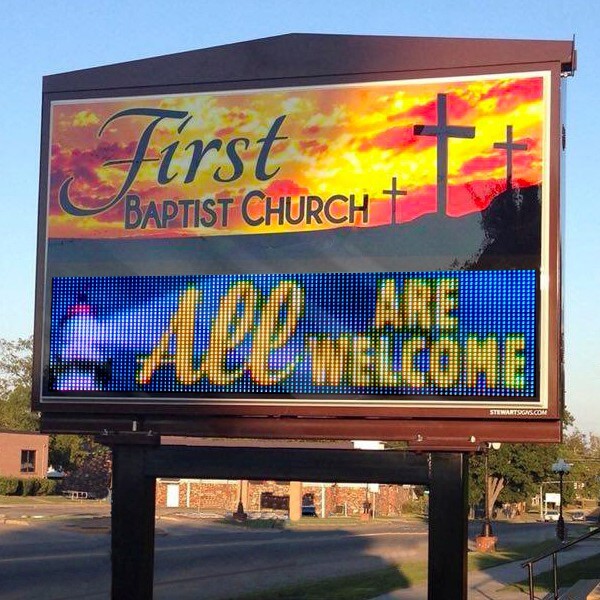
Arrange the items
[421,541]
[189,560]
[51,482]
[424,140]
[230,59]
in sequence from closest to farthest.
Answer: [424,140] → [230,59] → [189,560] → [421,541] → [51,482]

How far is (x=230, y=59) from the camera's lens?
13.8 m

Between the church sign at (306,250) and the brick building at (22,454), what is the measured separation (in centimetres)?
6010

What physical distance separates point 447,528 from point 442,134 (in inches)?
174

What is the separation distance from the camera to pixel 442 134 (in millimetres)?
12781

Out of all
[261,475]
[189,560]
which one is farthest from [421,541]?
[261,475]

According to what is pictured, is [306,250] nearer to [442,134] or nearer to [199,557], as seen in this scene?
[442,134]

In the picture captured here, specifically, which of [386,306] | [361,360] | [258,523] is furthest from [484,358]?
[258,523]

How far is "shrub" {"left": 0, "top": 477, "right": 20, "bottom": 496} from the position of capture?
67.4 meters

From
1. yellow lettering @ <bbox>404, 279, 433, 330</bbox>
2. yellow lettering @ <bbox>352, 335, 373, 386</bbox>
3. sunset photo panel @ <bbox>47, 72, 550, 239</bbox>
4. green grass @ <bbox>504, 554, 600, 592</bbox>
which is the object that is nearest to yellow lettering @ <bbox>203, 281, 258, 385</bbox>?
sunset photo panel @ <bbox>47, 72, 550, 239</bbox>

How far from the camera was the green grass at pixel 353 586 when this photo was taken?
23125mm

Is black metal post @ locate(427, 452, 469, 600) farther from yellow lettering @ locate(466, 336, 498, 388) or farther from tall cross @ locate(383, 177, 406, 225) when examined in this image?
tall cross @ locate(383, 177, 406, 225)

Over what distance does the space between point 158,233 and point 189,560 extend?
65.8ft

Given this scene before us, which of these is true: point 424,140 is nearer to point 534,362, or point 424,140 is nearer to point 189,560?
point 534,362

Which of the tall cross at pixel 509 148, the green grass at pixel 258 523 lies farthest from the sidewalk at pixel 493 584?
the green grass at pixel 258 523
